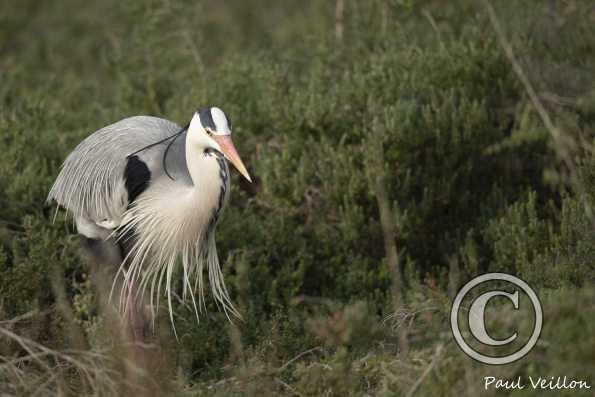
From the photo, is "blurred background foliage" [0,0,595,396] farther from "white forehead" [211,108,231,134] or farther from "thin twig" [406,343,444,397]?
"white forehead" [211,108,231,134]

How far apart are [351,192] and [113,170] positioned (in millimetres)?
1442

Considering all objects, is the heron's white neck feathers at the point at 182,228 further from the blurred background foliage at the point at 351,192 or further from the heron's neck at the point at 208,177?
the blurred background foliage at the point at 351,192

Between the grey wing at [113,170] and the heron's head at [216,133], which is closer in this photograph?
the heron's head at [216,133]

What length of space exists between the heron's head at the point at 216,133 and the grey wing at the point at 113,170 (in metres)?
0.49

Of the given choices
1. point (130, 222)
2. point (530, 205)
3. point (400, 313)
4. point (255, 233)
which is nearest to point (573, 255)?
point (530, 205)

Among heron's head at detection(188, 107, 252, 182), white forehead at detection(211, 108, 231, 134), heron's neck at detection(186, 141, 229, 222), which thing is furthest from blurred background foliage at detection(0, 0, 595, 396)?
white forehead at detection(211, 108, 231, 134)

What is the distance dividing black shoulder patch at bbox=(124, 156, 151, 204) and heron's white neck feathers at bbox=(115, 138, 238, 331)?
0.18 feet

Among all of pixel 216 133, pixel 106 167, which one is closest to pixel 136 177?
pixel 106 167

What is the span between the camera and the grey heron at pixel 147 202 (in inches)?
188

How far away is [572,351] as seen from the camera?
3.44 metres

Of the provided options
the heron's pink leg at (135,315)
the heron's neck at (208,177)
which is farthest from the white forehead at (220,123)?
the heron's pink leg at (135,315)

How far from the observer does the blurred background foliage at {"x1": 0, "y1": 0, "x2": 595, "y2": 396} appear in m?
4.35

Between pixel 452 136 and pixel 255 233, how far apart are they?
139cm

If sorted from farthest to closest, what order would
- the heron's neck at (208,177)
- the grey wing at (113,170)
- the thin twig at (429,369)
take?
the grey wing at (113,170) < the heron's neck at (208,177) < the thin twig at (429,369)
